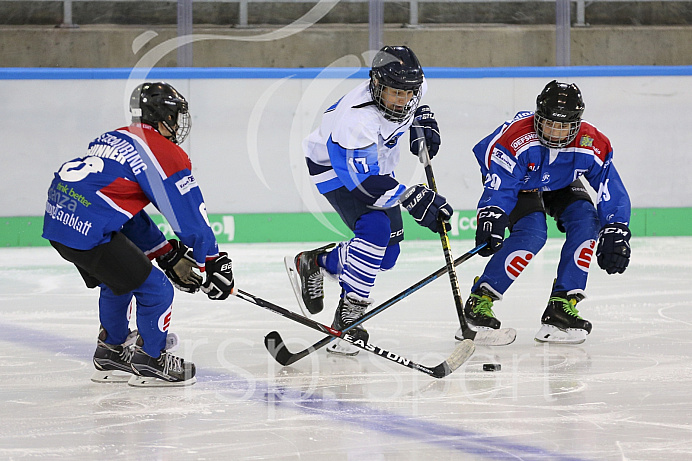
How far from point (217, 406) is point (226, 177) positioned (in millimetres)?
3804

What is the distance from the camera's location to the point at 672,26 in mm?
6582

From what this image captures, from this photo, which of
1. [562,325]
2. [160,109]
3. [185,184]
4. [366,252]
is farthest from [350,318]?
[160,109]

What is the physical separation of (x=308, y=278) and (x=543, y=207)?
924mm

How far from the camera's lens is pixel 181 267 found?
2.60m

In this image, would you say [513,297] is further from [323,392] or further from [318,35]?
[318,35]

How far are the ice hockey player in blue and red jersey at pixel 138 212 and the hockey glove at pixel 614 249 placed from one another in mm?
1320

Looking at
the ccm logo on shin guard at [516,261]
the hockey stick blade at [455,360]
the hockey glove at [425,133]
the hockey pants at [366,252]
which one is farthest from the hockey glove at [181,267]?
the ccm logo on shin guard at [516,261]

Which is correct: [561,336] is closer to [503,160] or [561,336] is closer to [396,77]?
[503,160]

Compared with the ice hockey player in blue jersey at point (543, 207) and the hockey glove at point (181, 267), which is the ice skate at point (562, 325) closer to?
the ice hockey player in blue jersey at point (543, 207)

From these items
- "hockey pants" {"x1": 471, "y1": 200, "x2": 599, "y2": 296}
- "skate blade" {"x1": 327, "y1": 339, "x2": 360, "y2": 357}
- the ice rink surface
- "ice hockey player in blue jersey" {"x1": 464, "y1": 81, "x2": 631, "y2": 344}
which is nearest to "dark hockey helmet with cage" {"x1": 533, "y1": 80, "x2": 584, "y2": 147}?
"ice hockey player in blue jersey" {"x1": 464, "y1": 81, "x2": 631, "y2": 344}

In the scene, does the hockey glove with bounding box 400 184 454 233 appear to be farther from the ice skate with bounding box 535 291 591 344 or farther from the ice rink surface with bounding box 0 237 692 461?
the ice skate with bounding box 535 291 591 344

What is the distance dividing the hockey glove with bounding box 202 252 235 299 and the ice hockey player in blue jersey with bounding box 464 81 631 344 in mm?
950

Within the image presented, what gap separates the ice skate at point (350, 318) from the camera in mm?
2984

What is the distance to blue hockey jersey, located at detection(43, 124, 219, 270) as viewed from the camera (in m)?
2.37
